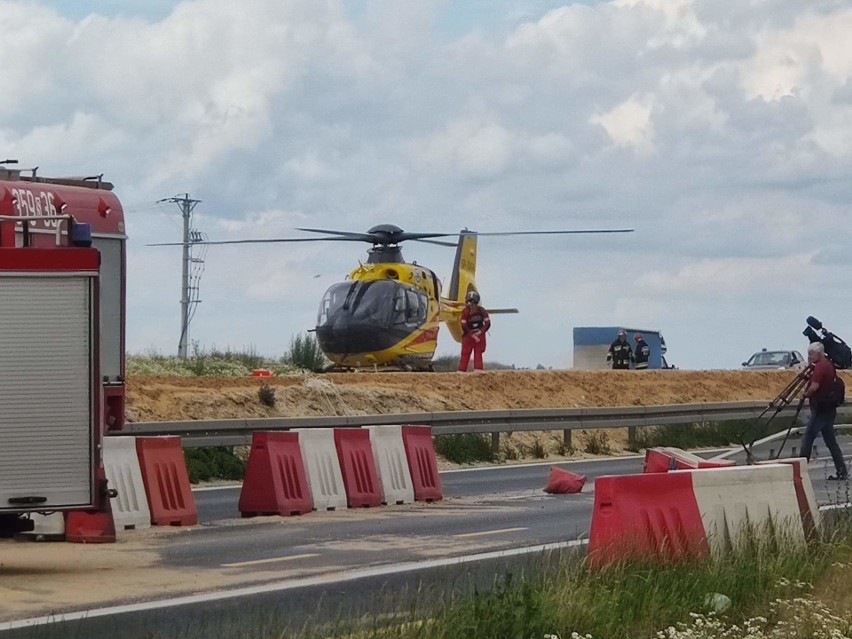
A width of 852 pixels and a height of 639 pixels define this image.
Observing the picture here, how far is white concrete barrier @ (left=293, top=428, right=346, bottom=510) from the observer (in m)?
17.6

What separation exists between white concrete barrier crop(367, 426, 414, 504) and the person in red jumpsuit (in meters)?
22.7

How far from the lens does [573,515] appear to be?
17.5 m

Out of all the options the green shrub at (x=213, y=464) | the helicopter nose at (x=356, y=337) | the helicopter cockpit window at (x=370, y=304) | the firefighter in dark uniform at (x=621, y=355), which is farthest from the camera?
the firefighter in dark uniform at (x=621, y=355)

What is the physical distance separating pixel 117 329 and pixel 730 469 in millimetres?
8391

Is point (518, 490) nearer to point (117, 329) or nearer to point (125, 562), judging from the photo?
point (117, 329)

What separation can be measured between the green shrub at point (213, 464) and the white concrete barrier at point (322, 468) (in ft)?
15.4

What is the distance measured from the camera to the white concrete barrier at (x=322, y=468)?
1764cm

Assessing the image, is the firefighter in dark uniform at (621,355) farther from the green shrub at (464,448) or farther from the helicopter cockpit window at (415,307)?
the green shrub at (464,448)

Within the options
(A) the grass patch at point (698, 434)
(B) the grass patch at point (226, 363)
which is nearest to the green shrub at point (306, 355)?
(B) the grass patch at point (226, 363)

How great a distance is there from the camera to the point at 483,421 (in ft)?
89.4

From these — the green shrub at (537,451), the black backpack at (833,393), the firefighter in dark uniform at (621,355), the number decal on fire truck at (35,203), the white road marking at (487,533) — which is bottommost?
the white road marking at (487,533)

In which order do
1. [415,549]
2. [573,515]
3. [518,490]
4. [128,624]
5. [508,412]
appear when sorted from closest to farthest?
1. [128,624]
2. [415,549]
3. [573,515]
4. [518,490]
5. [508,412]

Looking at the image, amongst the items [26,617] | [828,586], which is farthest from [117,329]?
[828,586]

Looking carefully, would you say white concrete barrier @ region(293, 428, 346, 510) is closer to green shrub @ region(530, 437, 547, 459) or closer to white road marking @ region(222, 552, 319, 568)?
white road marking @ region(222, 552, 319, 568)
